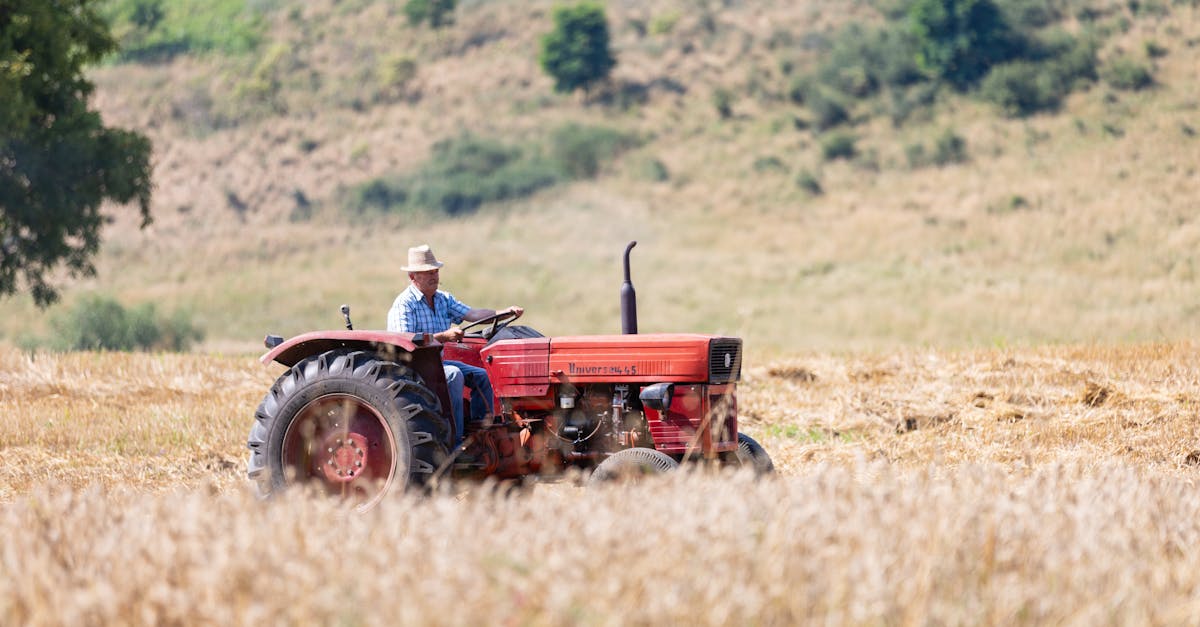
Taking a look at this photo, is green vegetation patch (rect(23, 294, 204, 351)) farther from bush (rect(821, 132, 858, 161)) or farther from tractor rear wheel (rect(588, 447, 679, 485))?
bush (rect(821, 132, 858, 161))

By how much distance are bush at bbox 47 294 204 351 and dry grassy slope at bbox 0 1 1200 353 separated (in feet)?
8.33

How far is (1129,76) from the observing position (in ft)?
172

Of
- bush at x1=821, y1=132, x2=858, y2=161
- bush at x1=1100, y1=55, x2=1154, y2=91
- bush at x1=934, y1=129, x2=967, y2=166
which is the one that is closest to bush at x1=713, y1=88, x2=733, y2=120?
bush at x1=821, y1=132, x2=858, y2=161

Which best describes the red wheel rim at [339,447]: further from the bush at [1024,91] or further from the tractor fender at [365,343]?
the bush at [1024,91]

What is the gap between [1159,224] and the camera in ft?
137

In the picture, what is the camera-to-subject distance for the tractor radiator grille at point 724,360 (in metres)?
7.65

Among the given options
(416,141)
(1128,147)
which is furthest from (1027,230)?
(416,141)

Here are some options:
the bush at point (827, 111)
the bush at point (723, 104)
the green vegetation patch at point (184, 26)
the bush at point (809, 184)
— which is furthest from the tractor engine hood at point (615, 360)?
the green vegetation patch at point (184, 26)

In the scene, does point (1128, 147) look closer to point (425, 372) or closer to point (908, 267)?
point (908, 267)

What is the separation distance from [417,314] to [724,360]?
1.92m

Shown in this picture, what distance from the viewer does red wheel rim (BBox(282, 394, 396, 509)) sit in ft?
24.3

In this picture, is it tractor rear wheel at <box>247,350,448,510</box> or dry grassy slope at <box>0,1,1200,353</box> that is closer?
tractor rear wheel at <box>247,350,448,510</box>

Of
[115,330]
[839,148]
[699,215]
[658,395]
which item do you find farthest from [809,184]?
[658,395]

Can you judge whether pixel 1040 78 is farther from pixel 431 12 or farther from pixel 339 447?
pixel 339 447
